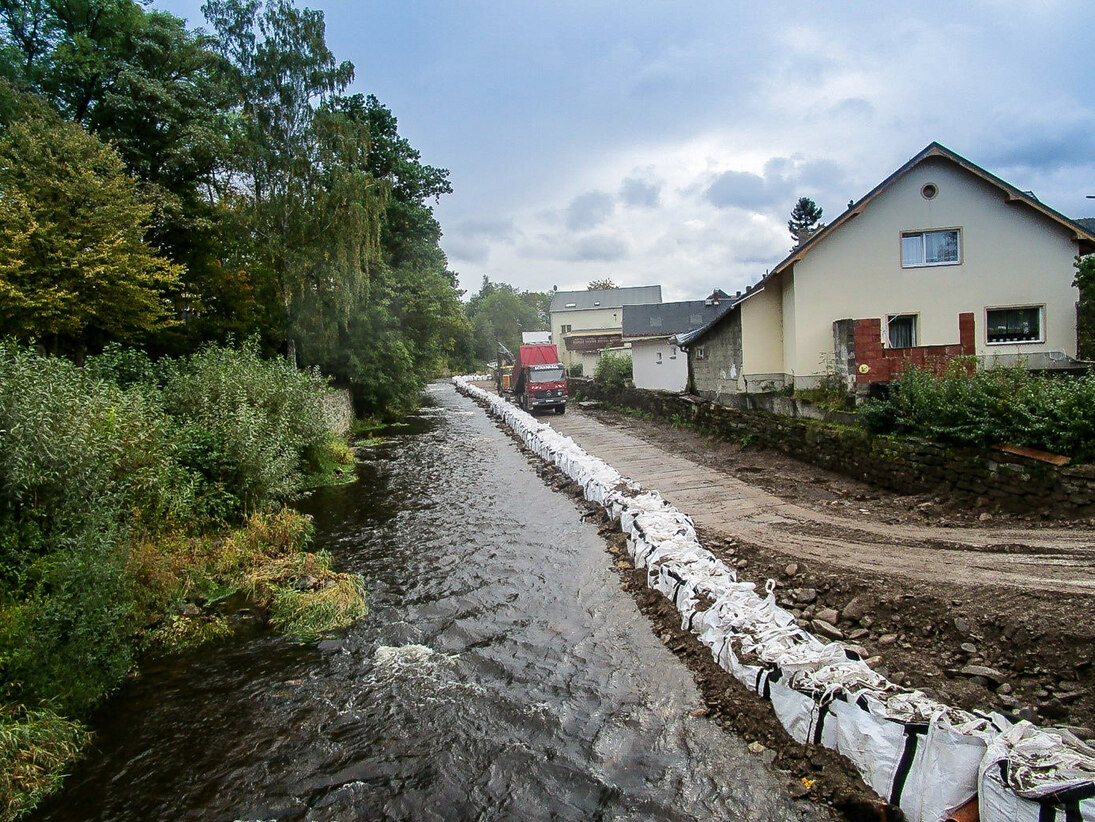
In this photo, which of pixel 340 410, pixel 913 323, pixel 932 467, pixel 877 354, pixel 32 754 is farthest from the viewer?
pixel 340 410

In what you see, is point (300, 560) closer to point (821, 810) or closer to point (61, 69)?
point (821, 810)

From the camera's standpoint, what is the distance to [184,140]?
19.0 m

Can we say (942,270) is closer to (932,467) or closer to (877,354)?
(877,354)

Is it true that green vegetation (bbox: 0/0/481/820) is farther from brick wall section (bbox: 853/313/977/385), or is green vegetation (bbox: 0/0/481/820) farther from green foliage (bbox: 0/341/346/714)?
brick wall section (bbox: 853/313/977/385)

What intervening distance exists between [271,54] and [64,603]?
21.5 metres

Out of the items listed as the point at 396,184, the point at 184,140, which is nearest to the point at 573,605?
the point at 184,140

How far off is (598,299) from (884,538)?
6376 cm

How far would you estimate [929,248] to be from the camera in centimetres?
1691

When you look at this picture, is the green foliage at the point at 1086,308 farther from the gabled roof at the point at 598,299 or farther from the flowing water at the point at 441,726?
the gabled roof at the point at 598,299

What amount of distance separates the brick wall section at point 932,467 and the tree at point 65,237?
15275 mm

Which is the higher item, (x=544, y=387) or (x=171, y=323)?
(x=171, y=323)

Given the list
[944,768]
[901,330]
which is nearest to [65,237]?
[944,768]

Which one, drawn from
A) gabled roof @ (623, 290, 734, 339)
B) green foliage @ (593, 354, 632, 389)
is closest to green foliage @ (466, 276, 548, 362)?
gabled roof @ (623, 290, 734, 339)

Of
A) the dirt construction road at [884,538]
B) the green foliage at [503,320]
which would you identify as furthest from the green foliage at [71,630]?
the green foliage at [503,320]
